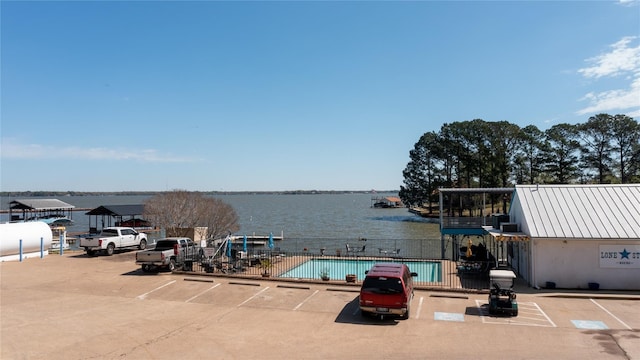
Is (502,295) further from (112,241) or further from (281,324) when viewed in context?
(112,241)

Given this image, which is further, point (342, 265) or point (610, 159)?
point (610, 159)

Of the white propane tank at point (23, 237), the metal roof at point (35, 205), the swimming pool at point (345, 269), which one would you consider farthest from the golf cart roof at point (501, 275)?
the metal roof at point (35, 205)

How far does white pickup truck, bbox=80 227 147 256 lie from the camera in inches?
1108

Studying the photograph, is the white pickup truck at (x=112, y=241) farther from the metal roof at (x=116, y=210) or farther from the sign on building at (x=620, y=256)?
the sign on building at (x=620, y=256)

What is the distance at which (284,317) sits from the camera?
14.8 meters

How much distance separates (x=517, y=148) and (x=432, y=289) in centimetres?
5473

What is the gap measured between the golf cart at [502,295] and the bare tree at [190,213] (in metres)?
27.9

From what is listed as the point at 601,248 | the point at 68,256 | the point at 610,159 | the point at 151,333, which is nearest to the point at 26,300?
the point at 151,333

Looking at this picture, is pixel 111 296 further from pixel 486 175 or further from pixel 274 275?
pixel 486 175

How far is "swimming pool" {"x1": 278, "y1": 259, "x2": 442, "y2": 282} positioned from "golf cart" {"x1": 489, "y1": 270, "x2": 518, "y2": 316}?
670 centimetres

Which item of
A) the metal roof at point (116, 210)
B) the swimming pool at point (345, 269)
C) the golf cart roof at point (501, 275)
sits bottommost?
the swimming pool at point (345, 269)

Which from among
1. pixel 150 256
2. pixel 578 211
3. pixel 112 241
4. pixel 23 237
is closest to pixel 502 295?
pixel 578 211

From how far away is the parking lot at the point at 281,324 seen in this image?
11477 mm

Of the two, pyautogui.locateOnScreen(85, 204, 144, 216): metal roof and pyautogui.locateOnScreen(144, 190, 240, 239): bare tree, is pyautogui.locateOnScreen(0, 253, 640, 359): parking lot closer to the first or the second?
pyautogui.locateOnScreen(144, 190, 240, 239): bare tree
